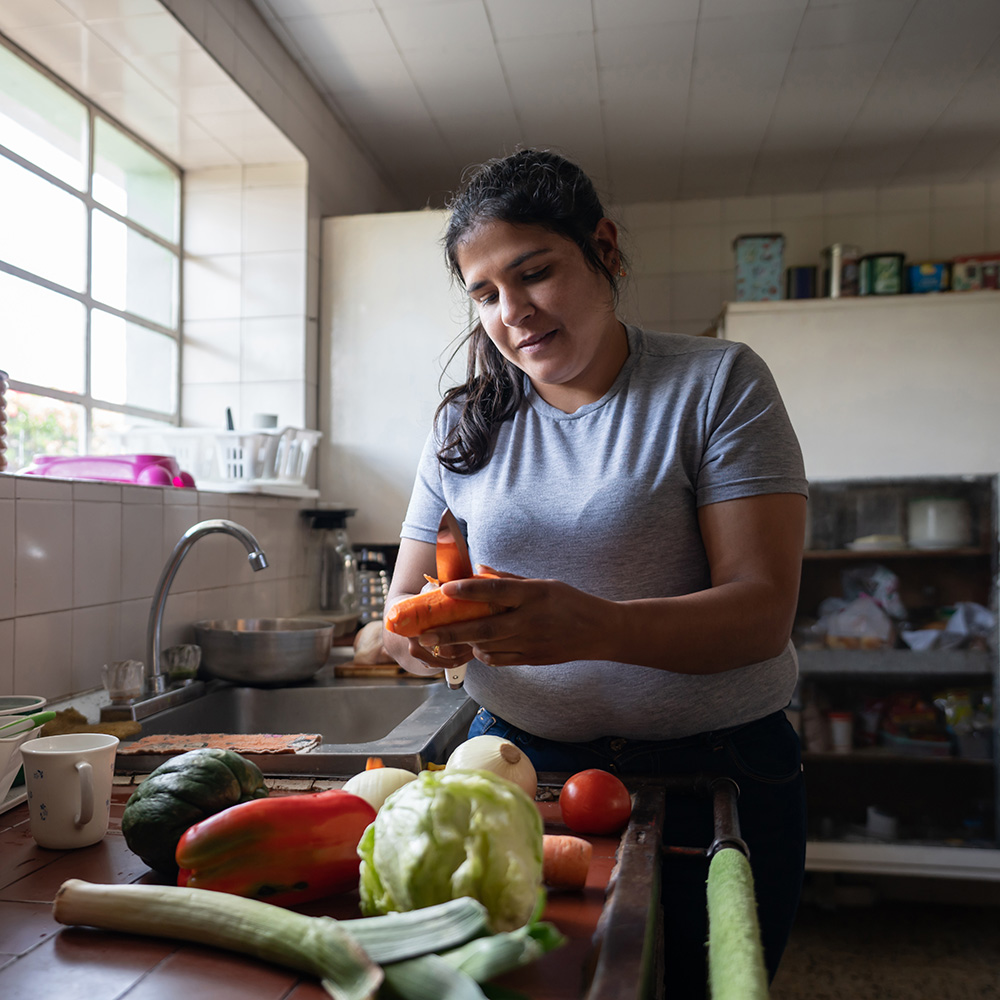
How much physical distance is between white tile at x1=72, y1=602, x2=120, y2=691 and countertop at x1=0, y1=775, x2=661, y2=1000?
705 millimetres

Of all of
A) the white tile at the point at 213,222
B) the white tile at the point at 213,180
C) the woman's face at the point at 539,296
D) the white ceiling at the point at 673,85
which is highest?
the white ceiling at the point at 673,85

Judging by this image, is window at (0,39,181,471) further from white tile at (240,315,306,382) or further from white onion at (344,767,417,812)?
white onion at (344,767,417,812)

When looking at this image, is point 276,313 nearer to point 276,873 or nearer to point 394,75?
point 394,75

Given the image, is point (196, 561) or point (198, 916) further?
point (196, 561)

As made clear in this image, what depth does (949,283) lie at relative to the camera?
2.58 meters

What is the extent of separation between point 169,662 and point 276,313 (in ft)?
3.86

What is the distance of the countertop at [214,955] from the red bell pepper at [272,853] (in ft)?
0.09

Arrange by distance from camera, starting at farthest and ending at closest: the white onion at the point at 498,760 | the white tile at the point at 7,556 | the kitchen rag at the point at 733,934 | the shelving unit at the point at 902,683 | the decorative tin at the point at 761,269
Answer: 1. the decorative tin at the point at 761,269
2. the shelving unit at the point at 902,683
3. the white tile at the point at 7,556
4. the white onion at the point at 498,760
5. the kitchen rag at the point at 733,934

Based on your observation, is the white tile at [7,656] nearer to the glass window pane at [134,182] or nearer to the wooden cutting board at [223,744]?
the wooden cutting board at [223,744]

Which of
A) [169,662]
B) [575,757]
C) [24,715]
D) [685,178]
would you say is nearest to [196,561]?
[169,662]

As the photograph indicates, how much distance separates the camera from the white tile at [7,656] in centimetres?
118

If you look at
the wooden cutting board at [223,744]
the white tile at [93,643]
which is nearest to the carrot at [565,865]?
the wooden cutting board at [223,744]

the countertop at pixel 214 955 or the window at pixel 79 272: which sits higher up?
the window at pixel 79 272

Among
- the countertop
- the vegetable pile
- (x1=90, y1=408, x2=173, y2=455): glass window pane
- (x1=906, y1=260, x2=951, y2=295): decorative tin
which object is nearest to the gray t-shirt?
the countertop
